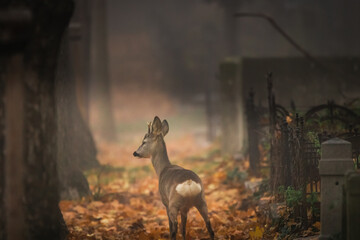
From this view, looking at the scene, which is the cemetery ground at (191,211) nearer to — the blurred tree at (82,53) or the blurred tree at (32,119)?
the blurred tree at (32,119)

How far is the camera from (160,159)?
8.32 m

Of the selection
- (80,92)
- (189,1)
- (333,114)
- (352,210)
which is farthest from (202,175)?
(189,1)

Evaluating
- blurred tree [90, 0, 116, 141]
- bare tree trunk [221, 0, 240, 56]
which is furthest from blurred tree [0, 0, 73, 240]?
bare tree trunk [221, 0, 240, 56]

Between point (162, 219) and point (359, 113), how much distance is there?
202 inches

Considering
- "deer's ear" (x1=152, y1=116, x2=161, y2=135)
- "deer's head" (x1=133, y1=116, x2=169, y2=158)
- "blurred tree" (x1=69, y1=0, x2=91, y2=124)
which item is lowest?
"deer's head" (x1=133, y1=116, x2=169, y2=158)

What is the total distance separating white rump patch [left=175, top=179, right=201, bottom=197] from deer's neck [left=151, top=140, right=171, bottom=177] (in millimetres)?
1115

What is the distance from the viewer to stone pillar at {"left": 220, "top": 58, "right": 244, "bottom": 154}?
1535 centimetres

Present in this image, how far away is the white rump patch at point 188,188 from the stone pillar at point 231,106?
8.11 meters

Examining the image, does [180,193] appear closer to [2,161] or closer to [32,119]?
[32,119]

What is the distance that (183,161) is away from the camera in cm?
1587

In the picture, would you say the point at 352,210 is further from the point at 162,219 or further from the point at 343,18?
the point at 343,18

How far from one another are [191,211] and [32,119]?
164 inches

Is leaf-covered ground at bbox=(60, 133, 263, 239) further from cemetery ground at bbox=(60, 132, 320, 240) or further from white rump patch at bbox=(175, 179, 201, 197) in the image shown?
white rump patch at bbox=(175, 179, 201, 197)

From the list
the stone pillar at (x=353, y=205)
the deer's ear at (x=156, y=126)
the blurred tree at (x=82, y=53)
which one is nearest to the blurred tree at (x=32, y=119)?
the deer's ear at (x=156, y=126)
